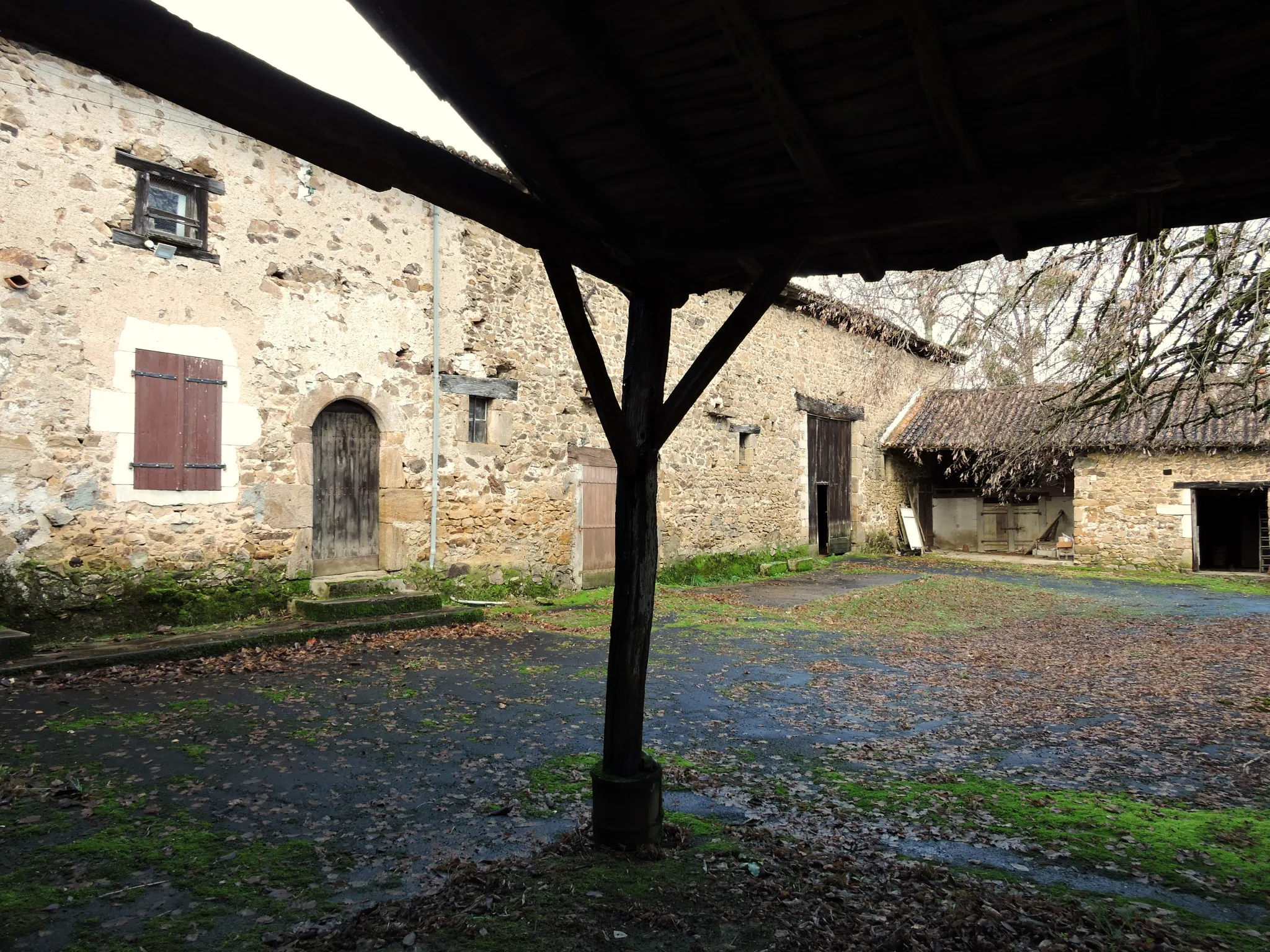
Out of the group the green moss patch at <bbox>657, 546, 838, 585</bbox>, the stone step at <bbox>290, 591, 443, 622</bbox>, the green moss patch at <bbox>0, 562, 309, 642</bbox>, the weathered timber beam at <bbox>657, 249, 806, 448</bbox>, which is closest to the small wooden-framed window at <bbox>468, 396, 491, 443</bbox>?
the stone step at <bbox>290, 591, 443, 622</bbox>

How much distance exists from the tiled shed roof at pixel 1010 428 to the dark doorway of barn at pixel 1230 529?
2387mm

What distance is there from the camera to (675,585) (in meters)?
12.5

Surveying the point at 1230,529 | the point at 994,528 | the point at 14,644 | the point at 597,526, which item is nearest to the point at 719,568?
the point at 597,526

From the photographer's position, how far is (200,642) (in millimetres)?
6609

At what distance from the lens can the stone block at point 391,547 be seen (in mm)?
8969

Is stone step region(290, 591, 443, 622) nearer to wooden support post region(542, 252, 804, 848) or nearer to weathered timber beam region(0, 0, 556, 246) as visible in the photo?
wooden support post region(542, 252, 804, 848)

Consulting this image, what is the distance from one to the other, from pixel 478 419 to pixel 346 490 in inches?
76.1

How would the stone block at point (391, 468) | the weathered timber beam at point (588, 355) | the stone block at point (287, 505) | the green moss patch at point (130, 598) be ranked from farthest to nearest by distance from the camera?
1. the stone block at point (391, 468)
2. the stone block at point (287, 505)
3. the green moss patch at point (130, 598)
4. the weathered timber beam at point (588, 355)

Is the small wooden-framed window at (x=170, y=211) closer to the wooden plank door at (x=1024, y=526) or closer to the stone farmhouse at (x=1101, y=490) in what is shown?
the stone farmhouse at (x=1101, y=490)

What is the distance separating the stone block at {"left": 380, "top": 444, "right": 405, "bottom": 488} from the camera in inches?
352

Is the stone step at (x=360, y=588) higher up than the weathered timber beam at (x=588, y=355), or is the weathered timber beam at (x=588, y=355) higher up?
the weathered timber beam at (x=588, y=355)

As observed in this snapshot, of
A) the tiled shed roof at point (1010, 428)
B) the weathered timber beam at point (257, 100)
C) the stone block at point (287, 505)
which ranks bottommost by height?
the stone block at point (287, 505)

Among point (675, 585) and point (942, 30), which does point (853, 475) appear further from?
point (942, 30)

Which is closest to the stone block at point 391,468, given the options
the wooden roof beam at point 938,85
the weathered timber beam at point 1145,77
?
the wooden roof beam at point 938,85
